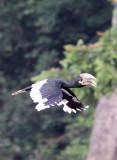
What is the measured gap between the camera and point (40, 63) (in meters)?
11.8

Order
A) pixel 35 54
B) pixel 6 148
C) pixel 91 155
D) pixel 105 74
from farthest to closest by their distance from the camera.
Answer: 1. pixel 35 54
2. pixel 6 148
3. pixel 91 155
4. pixel 105 74

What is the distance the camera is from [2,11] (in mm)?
12172

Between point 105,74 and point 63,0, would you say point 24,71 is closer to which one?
point 63,0

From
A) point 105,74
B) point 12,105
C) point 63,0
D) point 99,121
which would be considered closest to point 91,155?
point 99,121

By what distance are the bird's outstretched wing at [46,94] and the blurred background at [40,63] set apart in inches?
214

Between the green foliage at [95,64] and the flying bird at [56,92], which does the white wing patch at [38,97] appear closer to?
the flying bird at [56,92]

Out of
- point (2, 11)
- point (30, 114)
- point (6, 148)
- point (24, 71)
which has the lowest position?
point (6, 148)

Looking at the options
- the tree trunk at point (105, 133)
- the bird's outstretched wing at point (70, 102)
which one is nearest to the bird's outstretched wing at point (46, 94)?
the bird's outstretched wing at point (70, 102)

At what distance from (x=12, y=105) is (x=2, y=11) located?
196 cm

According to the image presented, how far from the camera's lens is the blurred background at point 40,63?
35.7ft

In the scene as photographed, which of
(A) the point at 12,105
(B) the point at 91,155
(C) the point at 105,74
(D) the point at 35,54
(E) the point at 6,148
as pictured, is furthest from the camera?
(D) the point at 35,54

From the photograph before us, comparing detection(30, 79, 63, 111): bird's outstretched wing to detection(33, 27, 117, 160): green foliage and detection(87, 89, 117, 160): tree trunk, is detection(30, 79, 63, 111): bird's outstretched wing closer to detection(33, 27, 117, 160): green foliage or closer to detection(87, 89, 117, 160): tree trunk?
detection(33, 27, 117, 160): green foliage

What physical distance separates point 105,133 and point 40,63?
3.80 metres

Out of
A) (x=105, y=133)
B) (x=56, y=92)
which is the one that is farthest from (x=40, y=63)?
(x=56, y=92)
